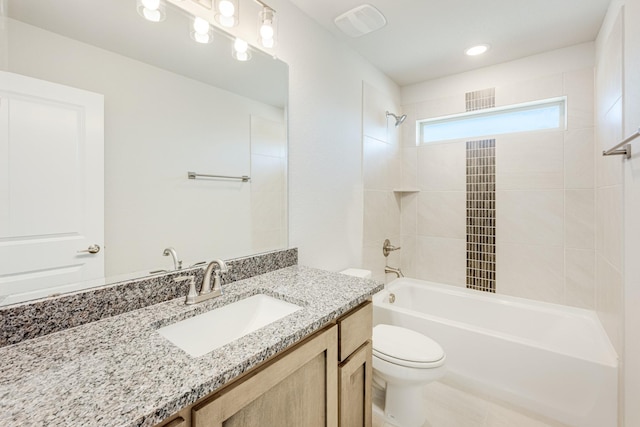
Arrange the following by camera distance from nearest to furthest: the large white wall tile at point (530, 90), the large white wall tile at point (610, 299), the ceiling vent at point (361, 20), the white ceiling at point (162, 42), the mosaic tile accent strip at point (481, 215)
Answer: the white ceiling at point (162, 42) < the large white wall tile at point (610, 299) < the ceiling vent at point (361, 20) < the large white wall tile at point (530, 90) < the mosaic tile accent strip at point (481, 215)

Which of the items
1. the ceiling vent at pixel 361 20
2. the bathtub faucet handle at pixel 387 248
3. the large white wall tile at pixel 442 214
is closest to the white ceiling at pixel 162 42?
the ceiling vent at pixel 361 20

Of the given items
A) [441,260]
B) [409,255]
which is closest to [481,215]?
[441,260]

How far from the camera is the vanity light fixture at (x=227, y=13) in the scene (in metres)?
1.23

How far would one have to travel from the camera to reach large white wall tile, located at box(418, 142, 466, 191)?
2.58 m

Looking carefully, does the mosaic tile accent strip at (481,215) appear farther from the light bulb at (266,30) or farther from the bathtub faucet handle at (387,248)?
the light bulb at (266,30)

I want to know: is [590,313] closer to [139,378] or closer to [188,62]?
[139,378]

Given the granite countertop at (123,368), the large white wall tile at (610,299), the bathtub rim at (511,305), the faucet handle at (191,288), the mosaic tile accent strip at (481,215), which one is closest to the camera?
the granite countertop at (123,368)

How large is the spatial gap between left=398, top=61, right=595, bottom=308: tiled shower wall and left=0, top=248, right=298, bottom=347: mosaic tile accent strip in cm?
217

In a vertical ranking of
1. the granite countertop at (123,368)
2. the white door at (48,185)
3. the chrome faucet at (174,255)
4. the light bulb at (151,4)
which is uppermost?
the light bulb at (151,4)

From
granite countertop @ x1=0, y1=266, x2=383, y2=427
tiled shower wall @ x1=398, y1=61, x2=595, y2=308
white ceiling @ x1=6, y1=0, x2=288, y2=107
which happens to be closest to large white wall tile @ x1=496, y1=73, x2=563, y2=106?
tiled shower wall @ x1=398, y1=61, x2=595, y2=308

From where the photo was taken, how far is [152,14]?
42.6 inches

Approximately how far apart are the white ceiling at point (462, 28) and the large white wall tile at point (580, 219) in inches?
44.7

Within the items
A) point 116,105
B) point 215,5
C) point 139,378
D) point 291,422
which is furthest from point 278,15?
point 291,422

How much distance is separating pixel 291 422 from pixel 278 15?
1889 mm
